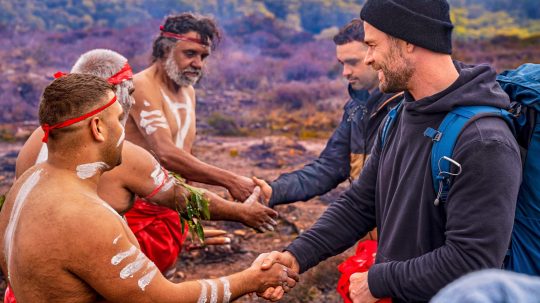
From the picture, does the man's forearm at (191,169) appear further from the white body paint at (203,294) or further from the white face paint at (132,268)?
the white face paint at (132,268)

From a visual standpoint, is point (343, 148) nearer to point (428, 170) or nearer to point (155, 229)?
point (155, 229)

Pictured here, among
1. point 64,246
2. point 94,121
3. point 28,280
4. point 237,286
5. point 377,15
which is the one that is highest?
point 377,15

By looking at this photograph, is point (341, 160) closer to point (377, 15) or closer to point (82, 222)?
point (377, 15)

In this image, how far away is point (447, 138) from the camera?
245cm

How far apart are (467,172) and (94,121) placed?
1.58m

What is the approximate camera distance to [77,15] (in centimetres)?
2114

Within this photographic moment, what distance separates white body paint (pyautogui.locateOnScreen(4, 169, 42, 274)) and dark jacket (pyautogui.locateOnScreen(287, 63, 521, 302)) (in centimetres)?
157

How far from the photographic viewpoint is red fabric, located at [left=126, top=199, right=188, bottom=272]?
14.8ft

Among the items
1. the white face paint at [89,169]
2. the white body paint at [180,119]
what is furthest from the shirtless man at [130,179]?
the white body paint at [180,119]

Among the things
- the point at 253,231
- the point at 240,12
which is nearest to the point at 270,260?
the point at 253,231

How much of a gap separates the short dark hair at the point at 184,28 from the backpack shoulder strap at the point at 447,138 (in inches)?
151

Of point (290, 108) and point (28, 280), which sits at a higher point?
point (28, 280)

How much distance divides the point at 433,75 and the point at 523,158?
534mm

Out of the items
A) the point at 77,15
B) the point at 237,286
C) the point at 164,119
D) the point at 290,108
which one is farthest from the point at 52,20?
the point at 237,286
